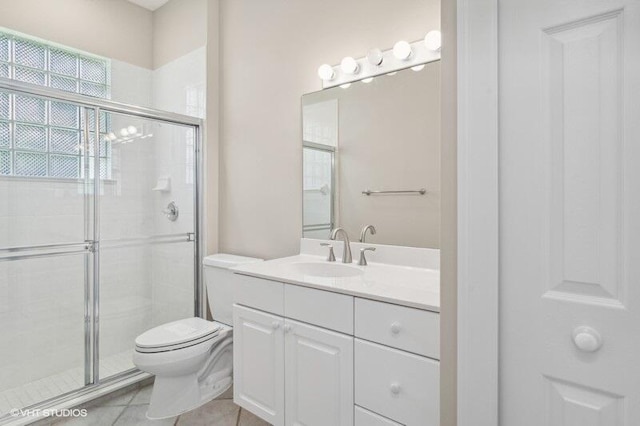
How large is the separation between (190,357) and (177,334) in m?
0.16

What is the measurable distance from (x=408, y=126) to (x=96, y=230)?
1.98 m

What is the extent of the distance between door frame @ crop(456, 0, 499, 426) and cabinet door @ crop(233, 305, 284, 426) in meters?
0.92

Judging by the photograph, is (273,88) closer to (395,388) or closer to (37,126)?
(37,126)

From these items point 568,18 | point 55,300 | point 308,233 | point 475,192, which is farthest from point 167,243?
point 568,18

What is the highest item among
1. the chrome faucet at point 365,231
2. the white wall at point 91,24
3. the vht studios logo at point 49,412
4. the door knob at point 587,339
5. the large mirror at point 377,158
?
the white wall at point 91,24

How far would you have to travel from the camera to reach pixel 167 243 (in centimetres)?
261

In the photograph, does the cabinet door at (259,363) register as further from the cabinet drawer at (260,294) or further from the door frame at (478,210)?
the door frame at (478,210)

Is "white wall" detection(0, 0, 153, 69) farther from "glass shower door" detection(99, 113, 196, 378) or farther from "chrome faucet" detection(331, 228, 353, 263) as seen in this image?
"chrome faucet" detection(331, 228, 353, 263)

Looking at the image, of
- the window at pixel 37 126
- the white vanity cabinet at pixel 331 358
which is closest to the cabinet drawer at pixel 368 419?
the white vanity cabinet at pixel 331 358

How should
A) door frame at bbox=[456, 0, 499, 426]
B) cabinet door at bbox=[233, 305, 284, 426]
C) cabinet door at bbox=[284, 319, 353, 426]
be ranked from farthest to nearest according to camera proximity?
Result: cabinet door at bbox=[233, 305, 284, 426], cabinet door at bbox=[284, 319, 353, 426], door frame at bbox=[456, 0, 499, 426]

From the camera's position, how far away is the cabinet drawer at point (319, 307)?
1391mm

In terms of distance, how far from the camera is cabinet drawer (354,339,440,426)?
119 centimetres

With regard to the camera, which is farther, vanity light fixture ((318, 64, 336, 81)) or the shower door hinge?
the shower door hinge

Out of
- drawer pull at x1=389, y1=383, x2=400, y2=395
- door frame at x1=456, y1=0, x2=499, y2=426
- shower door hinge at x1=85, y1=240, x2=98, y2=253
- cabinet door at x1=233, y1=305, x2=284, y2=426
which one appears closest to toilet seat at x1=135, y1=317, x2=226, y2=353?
cabinet door at x1=233, y1=305, x2=284, y2=426
